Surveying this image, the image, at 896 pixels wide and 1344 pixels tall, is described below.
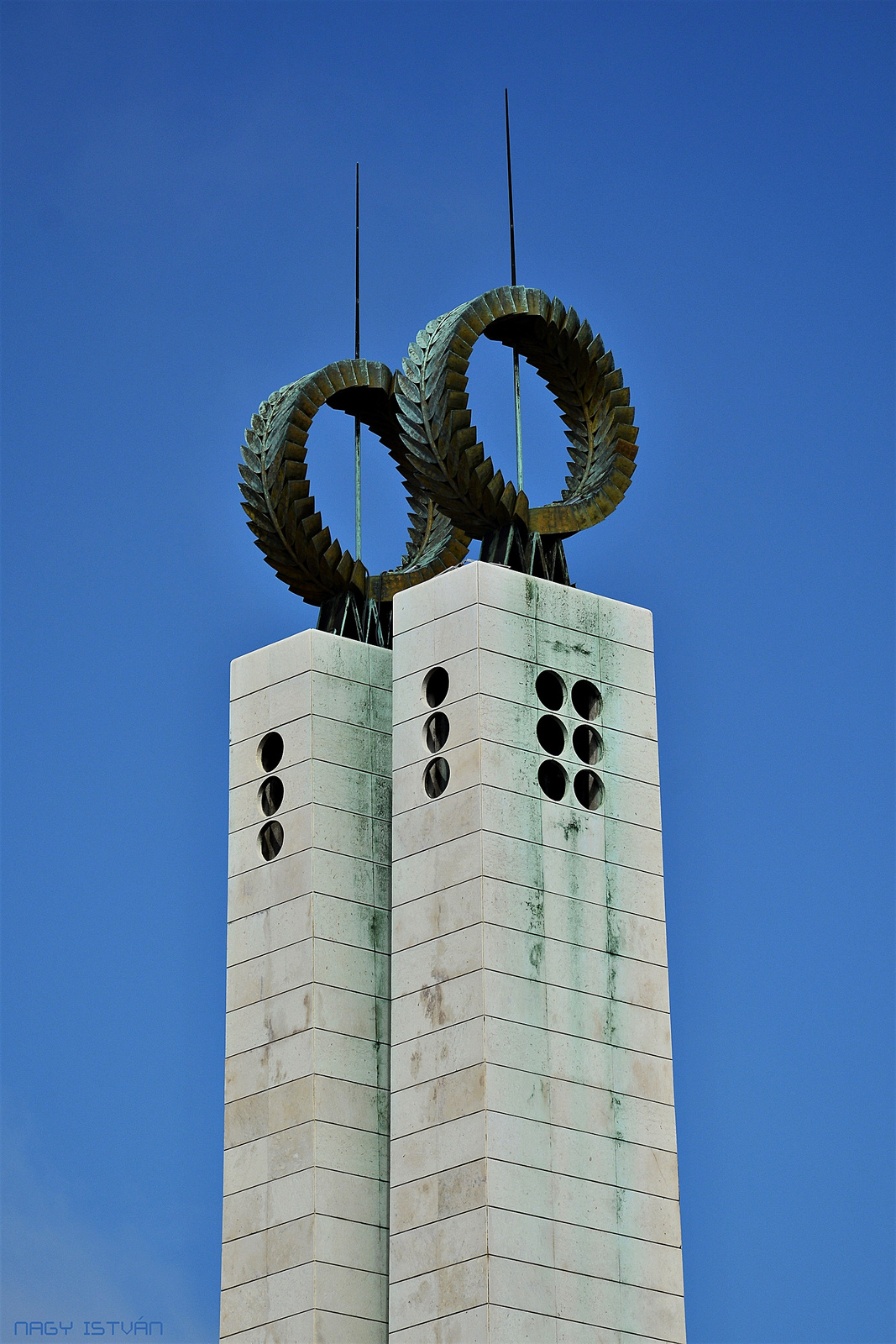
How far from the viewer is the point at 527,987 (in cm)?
6059

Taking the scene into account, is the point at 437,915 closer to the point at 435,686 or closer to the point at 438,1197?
the point at 435,686

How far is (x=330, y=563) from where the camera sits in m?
69.1

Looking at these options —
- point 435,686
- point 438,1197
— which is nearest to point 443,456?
point 435,686

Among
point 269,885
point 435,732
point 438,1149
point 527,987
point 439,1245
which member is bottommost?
point 439,1245

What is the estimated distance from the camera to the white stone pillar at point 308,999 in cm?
6238

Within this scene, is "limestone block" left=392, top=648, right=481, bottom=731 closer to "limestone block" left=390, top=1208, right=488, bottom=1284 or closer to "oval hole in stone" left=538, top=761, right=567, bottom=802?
"oval hole in stone" left=538, top=761, right=567, bottom=802

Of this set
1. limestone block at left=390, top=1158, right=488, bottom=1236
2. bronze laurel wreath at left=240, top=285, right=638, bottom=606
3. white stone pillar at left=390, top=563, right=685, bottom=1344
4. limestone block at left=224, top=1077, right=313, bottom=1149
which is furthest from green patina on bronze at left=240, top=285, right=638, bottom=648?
limestone block at left=390, top=1158, right=488, bottom=1236

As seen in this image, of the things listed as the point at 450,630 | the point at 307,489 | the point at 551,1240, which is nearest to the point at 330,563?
the point at 307,489

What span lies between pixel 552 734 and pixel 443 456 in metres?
6.59

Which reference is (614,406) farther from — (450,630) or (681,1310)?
(681,1310)

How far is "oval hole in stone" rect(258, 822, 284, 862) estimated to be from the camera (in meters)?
66.1

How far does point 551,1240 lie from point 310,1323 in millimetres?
5523

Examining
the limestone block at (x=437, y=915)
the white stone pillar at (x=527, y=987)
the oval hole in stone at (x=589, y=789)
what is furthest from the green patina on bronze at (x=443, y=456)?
the limestone block at (x=437, y=915)

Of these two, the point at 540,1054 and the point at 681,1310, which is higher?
the point at 540,1054
